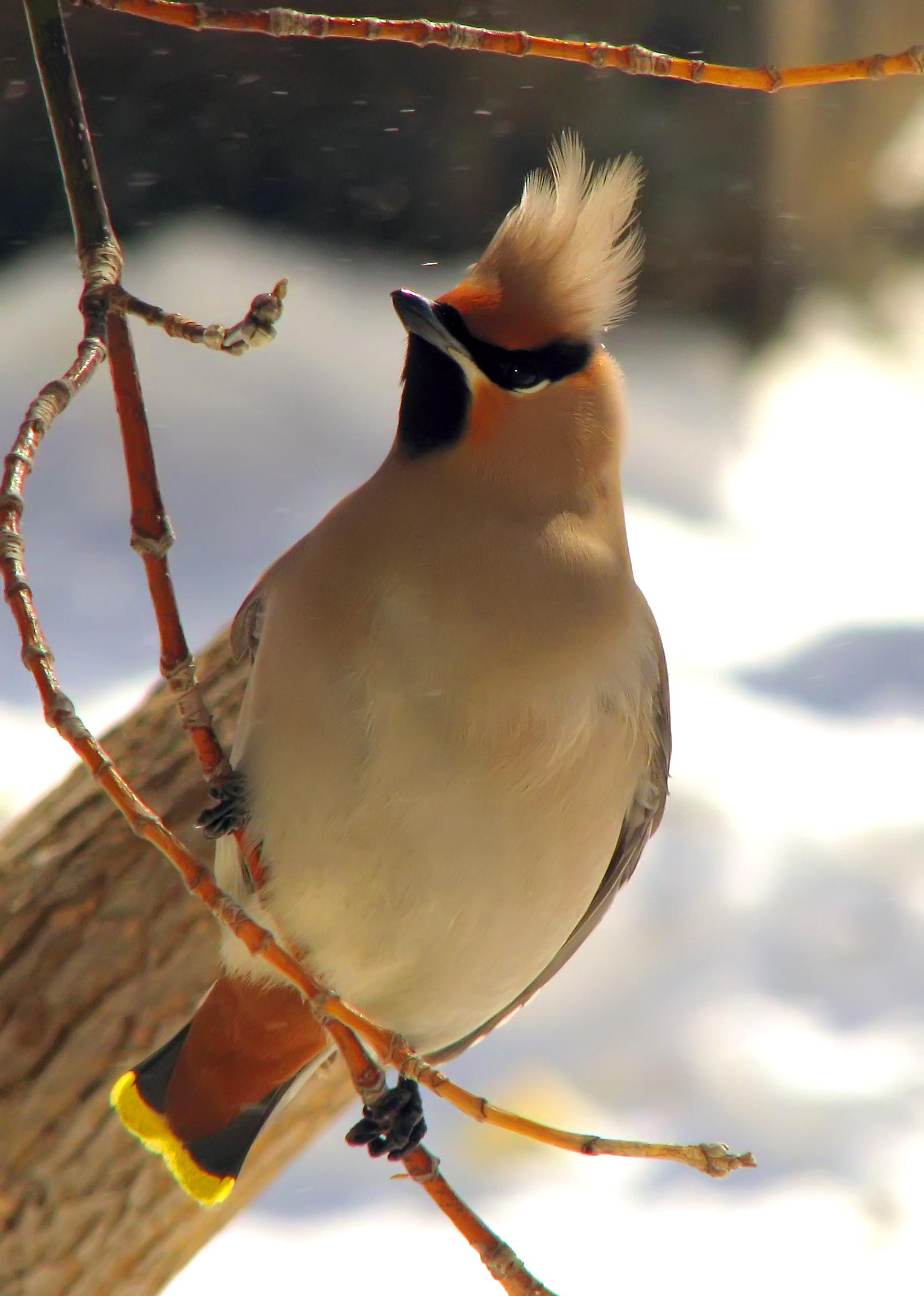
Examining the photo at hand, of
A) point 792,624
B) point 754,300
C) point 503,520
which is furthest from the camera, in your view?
point 754,300

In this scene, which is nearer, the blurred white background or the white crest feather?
the white crest feather

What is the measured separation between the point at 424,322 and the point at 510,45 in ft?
0.65

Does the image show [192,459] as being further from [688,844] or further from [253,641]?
[253,641]

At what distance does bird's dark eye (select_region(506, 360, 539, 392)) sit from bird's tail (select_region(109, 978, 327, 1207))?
620mm

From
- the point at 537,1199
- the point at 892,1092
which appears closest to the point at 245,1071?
the point at 537,1199

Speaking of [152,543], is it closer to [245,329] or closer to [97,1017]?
[245,329]

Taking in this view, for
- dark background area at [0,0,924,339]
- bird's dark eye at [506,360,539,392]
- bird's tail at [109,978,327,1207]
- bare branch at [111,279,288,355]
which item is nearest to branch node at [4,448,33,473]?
bare branch at [111,279,288,355]

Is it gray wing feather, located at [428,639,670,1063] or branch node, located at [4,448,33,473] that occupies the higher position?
gray wing feather, located at [428,639,670,1063]

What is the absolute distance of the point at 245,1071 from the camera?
143cm

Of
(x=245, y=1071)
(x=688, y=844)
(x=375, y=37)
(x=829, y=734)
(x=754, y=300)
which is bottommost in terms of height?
(x=245, y=1071)

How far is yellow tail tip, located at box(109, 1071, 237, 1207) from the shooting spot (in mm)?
1417

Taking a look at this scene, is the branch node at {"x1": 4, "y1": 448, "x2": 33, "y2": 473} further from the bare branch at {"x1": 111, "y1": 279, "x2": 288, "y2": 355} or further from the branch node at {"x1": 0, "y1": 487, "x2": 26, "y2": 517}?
the bare branch at {"x1": 111, "y1": 279, "x2": 288, "y2": 355}

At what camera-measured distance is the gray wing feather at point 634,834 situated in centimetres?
138

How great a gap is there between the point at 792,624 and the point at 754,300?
1016 millimetres
